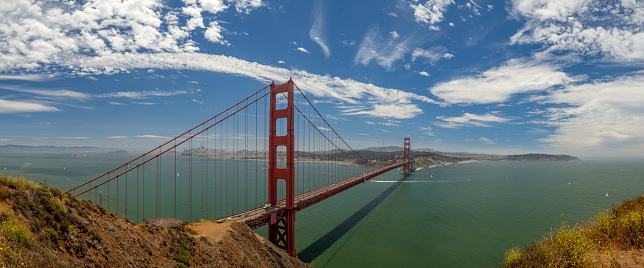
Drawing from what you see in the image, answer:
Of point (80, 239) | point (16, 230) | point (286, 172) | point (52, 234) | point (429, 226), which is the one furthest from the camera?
point (429, 226)

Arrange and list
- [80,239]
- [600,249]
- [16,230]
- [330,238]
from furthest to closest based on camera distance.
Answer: [330,238], [80,239], [600,249], [16,230]

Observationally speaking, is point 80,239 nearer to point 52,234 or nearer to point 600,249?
point 52,234

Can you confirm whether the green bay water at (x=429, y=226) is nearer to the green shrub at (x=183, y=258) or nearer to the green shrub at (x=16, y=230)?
the green shrub at (x=183, y=258)

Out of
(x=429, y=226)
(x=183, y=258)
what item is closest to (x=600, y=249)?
(x=183, y=258)

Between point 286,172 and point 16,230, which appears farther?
point 286,172

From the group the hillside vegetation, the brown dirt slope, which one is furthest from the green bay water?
the hillside vegetation

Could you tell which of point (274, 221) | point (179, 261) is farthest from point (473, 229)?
point (179, 261)

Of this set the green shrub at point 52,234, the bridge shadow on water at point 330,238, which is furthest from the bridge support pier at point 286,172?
the green shrub at point 52,234

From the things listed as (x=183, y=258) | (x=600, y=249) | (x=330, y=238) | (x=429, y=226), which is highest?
(x=600, y=249)

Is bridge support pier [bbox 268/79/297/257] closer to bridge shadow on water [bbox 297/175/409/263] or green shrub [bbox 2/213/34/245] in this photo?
bridge shadow on water [bbox 297/175/409/263]
